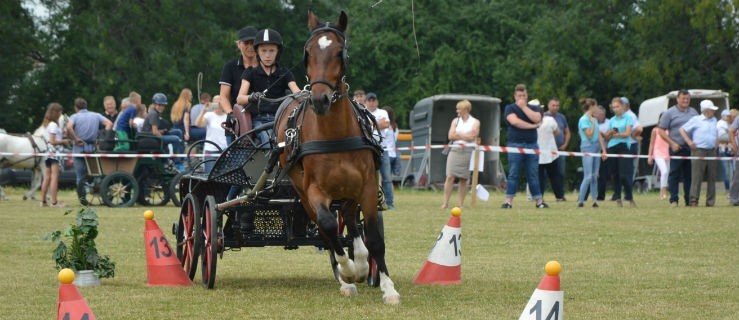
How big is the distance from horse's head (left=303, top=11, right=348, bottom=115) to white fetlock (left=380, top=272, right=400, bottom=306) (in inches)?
51.9

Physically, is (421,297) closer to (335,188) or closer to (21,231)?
(335,188)

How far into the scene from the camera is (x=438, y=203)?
25141 mm

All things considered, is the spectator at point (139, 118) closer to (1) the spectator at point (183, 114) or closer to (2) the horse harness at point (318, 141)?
(1) the spectator at point (183, 114)

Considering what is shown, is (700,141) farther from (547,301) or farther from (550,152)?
(547,301)

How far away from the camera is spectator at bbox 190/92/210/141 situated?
79.9 ft

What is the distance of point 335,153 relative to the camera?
8.96 metres

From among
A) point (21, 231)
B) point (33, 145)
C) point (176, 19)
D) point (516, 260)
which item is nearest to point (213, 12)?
point (176, 19)

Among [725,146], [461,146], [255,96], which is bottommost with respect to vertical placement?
[461,146]

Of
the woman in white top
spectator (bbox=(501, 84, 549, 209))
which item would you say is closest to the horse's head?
the woman in white top

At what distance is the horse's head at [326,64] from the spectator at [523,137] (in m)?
13.1

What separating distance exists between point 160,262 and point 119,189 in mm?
13186

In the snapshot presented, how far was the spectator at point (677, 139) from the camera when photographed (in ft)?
75.5

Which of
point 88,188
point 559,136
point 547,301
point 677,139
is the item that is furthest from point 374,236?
point 559,136

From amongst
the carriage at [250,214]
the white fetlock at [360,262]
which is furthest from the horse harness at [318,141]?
the white fetlock at [360,262]
